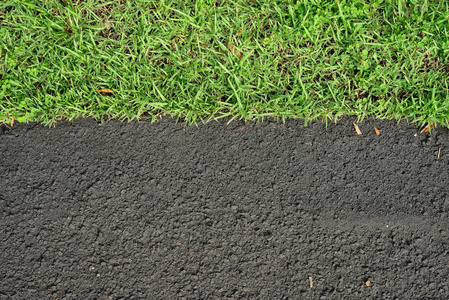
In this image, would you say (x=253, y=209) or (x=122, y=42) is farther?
(x=122, y=42)

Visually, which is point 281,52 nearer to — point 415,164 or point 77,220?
point 415,164

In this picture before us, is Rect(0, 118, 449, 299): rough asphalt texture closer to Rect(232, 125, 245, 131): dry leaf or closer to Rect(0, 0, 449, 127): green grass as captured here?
Rect(232, 125, 245, 131): dry leaf

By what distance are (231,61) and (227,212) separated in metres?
0.98

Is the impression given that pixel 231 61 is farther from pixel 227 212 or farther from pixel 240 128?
pixel 227 212

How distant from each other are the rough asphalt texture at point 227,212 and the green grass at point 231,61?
0.47ft

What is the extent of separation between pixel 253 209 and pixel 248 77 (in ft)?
2.83

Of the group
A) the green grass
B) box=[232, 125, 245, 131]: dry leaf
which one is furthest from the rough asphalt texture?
the green grass

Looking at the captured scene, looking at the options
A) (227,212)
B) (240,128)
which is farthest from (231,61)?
(227,212)

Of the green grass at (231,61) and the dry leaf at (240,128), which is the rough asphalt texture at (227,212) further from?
the green grass at (231,61)

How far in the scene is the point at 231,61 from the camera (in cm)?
224

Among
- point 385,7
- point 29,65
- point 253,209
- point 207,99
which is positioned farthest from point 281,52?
point 29,65

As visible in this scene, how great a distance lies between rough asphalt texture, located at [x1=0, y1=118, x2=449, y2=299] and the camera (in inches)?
81.8

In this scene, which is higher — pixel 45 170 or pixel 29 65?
pixel 29 65

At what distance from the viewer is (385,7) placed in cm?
226
